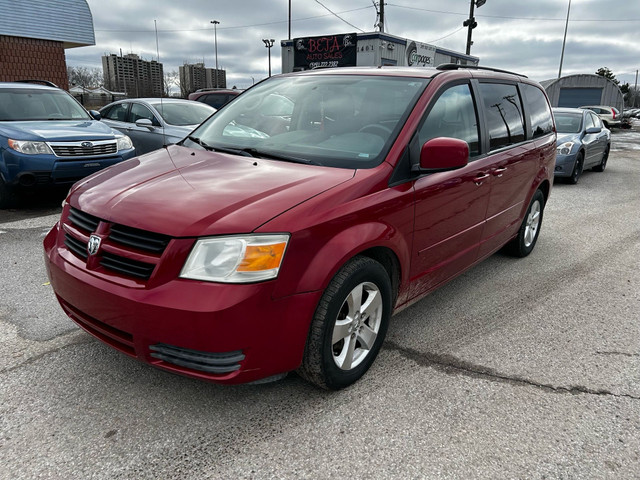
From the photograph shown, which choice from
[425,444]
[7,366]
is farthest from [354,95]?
[7,366]

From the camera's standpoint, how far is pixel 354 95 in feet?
10.8

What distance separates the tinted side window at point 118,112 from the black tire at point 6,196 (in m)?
3.73

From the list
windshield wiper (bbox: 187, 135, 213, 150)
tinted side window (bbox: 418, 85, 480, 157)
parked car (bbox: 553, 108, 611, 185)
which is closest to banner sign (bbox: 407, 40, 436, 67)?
parked car (bbox: 553, 108, 611, 185)

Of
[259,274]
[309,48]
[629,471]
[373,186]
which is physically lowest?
[629,471]

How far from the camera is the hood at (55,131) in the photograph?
641 centimetres

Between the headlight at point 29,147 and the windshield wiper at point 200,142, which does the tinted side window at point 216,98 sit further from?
the windshield wiper at point 200,142

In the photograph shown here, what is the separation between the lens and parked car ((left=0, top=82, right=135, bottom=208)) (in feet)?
20.7

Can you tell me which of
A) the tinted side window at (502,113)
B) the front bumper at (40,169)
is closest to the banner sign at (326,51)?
the front bumper at (40,169)

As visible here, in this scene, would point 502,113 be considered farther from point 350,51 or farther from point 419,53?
point 419,53

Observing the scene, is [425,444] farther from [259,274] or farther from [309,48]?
[309,48]

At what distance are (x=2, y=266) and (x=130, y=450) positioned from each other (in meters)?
3.17

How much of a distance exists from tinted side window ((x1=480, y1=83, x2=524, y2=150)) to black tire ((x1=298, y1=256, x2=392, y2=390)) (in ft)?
5.87

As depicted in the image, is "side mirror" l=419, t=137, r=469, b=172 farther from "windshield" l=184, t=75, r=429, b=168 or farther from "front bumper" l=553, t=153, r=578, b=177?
"front bumper" l=553, t=153, r=578, b=177

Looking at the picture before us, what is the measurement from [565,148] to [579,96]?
49124mm
